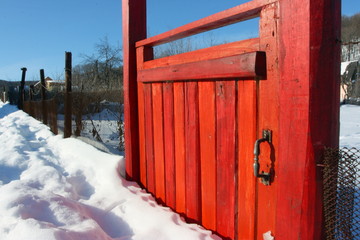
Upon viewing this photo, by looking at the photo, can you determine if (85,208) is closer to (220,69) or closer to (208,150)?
(208,150)

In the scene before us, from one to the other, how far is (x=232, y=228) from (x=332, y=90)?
39.9 inches

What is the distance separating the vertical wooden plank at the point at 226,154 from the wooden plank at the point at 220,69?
0.08 metres

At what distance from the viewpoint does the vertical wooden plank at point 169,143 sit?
230 cm

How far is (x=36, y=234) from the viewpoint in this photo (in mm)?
1555

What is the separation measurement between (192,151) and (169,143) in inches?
13.5

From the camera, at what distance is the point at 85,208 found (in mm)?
2219

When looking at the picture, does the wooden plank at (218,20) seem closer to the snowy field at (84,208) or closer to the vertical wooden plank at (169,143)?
the vertical wooden plank at (169,143)

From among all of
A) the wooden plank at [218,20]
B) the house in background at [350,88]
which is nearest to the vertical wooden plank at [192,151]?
the wooden plank at [218,20]

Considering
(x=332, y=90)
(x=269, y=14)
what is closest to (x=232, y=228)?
(x=332, y=90)

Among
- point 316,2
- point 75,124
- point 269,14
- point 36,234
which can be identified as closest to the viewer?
point 316,2

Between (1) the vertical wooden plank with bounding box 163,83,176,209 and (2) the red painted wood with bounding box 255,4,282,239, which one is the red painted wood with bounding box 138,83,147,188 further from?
(2) the red painted wood with bounding box 255,4,282,239

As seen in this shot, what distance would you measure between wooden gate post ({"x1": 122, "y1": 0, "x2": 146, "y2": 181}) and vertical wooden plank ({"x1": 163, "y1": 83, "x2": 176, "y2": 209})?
0.66m

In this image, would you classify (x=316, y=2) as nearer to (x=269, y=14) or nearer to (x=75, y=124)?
(x=269, y=14)

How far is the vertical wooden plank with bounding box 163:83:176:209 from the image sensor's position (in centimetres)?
230
